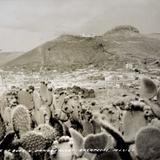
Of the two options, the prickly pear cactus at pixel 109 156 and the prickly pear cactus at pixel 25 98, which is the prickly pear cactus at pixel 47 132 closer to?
the prickly pear cactus at pixel 109 156

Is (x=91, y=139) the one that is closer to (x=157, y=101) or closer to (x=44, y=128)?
(x=157, y=101)

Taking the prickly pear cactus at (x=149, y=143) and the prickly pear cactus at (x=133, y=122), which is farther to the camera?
the prickly pear cactus at (x=133, y=122)

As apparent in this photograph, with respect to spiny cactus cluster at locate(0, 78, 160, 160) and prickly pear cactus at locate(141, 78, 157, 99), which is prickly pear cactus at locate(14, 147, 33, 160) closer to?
spiny cactus cluster at locate(0, 78, 160, 160)

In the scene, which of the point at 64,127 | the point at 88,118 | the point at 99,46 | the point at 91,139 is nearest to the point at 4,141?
the point at 91,139

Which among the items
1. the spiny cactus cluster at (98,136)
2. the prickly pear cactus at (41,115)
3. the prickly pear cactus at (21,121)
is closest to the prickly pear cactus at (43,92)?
the prickly pear cactus at (41,115)

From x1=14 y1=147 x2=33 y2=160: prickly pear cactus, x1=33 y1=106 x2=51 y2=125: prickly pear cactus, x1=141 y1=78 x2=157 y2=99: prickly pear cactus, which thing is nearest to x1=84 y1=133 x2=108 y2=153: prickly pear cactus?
x1=14 y1=147 x2=33 y2=160: prickly pear cactus
